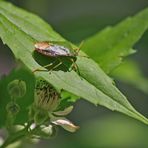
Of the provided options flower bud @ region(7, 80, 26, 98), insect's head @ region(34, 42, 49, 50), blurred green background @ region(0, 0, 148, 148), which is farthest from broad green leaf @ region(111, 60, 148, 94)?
insect's head @ region(34, 42, 49, 50)

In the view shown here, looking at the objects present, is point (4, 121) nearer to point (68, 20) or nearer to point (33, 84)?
point (33, 84)

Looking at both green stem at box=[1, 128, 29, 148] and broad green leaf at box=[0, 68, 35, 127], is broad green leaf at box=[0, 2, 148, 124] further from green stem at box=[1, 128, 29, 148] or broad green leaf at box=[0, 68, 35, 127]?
green stem at box=[1, 128, 29, 148]

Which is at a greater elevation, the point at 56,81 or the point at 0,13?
the point at 0,13

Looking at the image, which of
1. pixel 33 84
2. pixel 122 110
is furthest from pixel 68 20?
pixel 122 110

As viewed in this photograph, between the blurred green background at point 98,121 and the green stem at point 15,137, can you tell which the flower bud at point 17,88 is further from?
the blurred green background at point 98,121

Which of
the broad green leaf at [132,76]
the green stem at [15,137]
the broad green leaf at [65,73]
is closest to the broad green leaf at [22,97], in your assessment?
the green stem at [15,137]

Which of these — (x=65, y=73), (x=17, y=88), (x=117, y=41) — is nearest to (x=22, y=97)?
(x=17, y=88)
